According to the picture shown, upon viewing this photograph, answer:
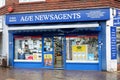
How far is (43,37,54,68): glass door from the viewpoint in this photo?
67.9 feet

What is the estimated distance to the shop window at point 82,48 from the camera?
19891 millimetres

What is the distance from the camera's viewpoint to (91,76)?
17.2m

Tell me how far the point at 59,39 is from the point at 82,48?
1492 millimetres

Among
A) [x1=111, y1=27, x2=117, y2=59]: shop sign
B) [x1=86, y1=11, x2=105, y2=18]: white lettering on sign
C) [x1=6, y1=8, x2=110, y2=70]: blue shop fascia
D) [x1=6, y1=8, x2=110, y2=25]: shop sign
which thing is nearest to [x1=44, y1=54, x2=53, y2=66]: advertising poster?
[x1=6, y1=8, x2=110, y2=70]: blue shop fascia

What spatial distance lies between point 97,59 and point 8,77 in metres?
5.47

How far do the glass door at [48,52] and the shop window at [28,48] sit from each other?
373mm

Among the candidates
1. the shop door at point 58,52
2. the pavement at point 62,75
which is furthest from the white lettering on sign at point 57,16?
the pavement at point 62,75

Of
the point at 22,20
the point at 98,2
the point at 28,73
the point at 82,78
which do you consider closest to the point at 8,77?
the point at 28,73

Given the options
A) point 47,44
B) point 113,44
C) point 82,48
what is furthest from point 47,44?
point 113,44

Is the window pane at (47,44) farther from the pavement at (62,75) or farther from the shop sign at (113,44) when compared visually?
the shop sign at (113,44)

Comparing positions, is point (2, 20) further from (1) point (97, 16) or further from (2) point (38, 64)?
(1) point (97, 16)

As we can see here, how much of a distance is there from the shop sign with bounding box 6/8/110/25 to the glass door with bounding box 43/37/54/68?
1254 millimetres

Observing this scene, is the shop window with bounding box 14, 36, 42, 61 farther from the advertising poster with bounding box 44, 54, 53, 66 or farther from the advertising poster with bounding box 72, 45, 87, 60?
the advertising poster with bounding box 72, 45, 87, 60

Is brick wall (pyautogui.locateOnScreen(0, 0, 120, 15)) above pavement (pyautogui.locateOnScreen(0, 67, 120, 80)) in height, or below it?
above
